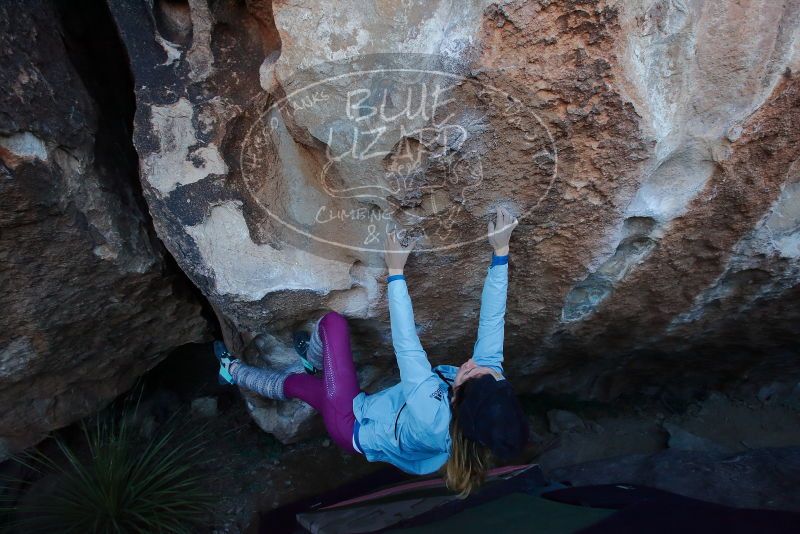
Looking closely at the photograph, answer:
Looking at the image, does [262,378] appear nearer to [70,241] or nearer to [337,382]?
[337,382]

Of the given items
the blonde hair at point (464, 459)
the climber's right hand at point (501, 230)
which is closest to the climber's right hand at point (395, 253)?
the climber's right hand at point (501, 230)

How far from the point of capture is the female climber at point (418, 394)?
1.25 metres

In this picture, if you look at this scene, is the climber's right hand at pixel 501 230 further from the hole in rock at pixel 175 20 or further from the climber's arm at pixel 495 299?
the hole in rock at pixel 175 20

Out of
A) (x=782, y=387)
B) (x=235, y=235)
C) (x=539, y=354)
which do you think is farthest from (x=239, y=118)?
(x=782, y=387)

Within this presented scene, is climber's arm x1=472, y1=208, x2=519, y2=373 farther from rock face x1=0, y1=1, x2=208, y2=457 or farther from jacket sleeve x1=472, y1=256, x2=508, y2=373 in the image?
rock face x1=0, y1=1, x2=208, y2=457

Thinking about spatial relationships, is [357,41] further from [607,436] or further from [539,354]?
[607,436]

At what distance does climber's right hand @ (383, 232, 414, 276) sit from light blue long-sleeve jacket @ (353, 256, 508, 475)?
0.03 m

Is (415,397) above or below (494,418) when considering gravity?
above

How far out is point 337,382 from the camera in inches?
65.9

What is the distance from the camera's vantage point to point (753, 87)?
136cm
